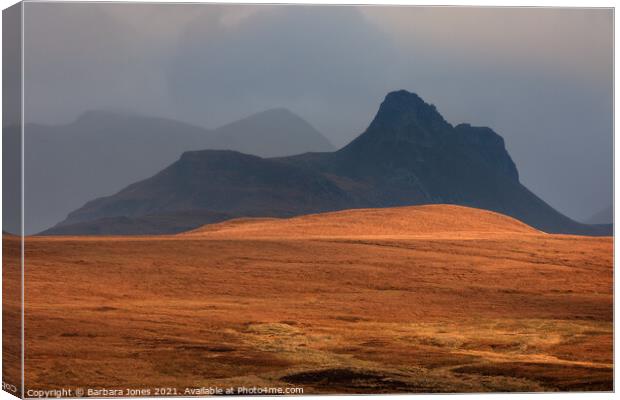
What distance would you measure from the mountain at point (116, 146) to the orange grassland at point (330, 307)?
1.01 meters

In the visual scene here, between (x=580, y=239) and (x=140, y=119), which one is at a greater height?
(x=140, y=119)

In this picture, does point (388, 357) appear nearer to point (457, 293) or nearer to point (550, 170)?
point (457, 293)

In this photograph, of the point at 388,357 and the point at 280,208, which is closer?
the point at 388,357

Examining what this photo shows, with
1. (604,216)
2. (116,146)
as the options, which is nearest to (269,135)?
(116,146)

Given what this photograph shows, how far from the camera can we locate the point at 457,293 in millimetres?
24469

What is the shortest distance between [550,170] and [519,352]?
438 centimetres

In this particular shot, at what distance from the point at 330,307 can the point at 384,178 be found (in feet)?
10.8

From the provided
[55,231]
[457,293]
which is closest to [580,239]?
[457,293]

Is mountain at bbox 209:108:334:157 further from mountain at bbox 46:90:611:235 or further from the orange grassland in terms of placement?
the orange grassland

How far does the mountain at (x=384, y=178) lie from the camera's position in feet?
82.3

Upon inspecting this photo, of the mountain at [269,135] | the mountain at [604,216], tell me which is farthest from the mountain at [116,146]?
the mountain at [604,216]

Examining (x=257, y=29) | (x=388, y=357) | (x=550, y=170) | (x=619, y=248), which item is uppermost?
(x=257, y=29)

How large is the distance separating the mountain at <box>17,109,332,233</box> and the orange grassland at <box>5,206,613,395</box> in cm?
101

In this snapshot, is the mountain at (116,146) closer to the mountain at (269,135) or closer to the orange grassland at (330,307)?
the mountain at (269,135)
